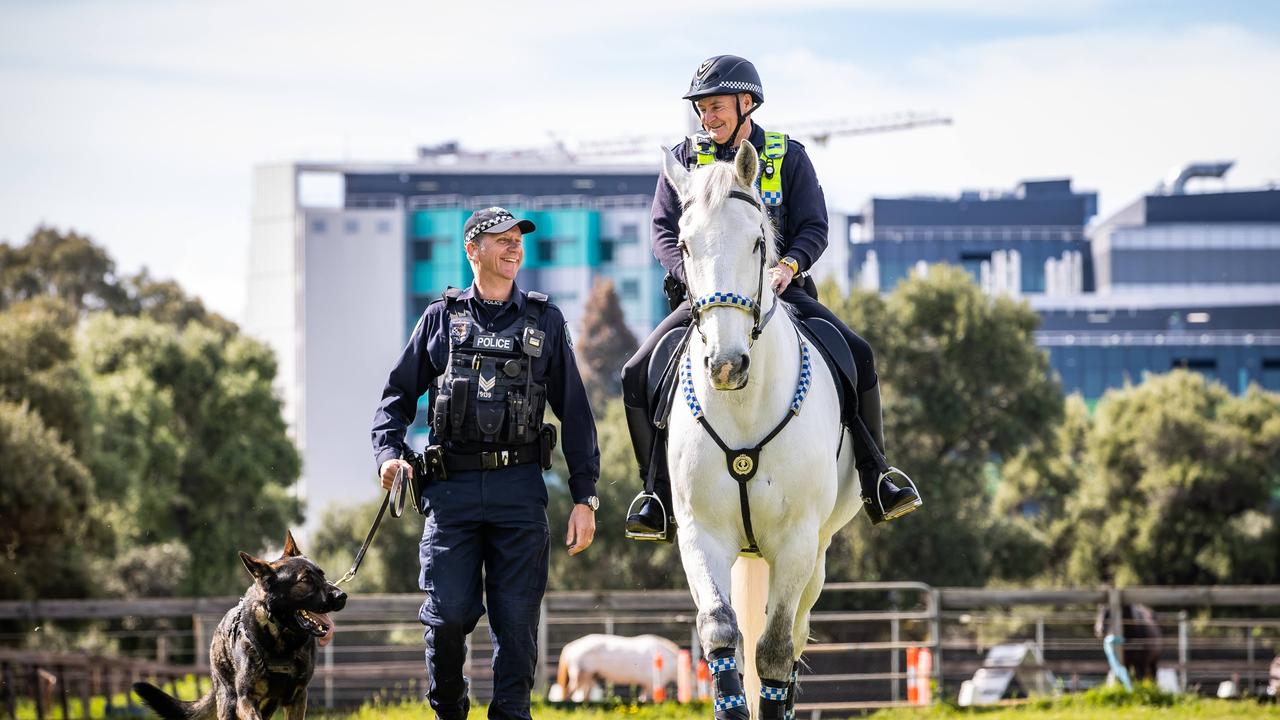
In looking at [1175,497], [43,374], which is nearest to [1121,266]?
[1175,497]

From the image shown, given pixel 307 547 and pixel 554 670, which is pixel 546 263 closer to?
pixel 307 547

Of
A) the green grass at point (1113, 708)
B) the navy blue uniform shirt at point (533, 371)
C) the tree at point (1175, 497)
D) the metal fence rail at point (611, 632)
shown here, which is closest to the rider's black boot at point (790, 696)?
the navy blue uniform shirt at point (533, 371)

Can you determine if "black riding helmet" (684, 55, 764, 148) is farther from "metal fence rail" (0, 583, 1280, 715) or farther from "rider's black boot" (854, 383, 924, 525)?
"metal fence rail" (0, 583, 1280, 715)

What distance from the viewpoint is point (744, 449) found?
27.6 feet

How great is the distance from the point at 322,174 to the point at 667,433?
13474 centimetres


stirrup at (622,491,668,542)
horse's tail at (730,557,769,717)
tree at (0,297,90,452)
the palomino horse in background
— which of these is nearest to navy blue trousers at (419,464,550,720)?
stirrup at (622,491,668,542)

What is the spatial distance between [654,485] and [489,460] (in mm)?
918

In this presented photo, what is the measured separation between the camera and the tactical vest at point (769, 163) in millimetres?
9422

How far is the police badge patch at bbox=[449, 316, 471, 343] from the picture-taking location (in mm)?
8773

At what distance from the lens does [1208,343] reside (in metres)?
122

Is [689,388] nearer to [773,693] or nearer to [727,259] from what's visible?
[727,259]

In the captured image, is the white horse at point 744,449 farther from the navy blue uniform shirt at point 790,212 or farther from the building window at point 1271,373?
the building window at point 1271,373

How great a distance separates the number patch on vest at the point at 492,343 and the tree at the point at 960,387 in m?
41.4

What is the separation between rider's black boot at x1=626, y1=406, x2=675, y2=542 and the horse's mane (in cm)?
125
